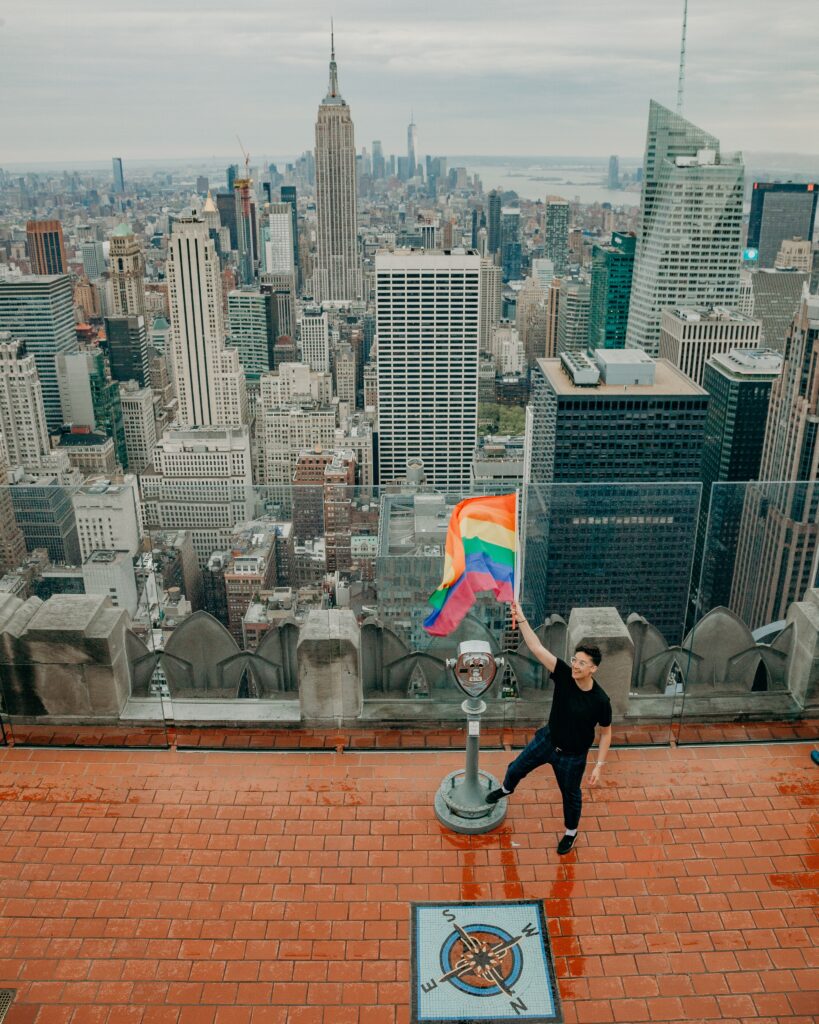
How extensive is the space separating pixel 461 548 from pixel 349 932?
78.1 inches

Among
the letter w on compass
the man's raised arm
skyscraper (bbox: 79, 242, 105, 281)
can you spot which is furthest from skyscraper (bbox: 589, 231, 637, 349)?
the letter w on compass

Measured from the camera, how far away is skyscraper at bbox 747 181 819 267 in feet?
392

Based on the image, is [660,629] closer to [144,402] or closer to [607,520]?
[607,520]

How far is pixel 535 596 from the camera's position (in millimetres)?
6246

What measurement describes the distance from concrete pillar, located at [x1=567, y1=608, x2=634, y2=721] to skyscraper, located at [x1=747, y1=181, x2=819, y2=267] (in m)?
126

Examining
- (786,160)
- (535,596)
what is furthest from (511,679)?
(786,160)

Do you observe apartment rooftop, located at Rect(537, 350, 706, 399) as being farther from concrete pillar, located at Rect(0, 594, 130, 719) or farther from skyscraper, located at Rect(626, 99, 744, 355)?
concrete pillar, located at Rect(0, 594, 130, 719)

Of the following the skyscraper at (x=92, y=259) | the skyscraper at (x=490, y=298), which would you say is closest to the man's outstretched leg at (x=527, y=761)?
the skyscraper at (x=490, y=298)

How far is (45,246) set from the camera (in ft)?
373

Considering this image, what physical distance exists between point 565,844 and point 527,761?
47 centimetres

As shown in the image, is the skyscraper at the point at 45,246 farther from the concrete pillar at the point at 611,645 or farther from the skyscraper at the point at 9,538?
the concrete pillar at the point at 611,645

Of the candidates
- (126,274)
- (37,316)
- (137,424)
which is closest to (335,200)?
(126,274)

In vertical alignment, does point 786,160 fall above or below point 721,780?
above

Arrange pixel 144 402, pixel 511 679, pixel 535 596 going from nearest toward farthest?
1. pixel 511 679
2. pixel 535 596
3. pixel 144 402
